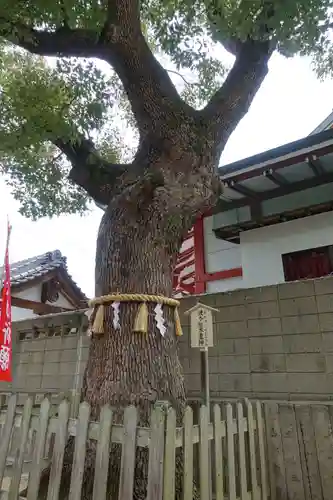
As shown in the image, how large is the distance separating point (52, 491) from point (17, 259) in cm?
1480

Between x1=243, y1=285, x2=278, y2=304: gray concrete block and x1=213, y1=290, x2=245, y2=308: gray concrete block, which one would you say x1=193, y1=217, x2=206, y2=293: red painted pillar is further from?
x1=243, y1=285, x2=278, y2=304: gray concrete block

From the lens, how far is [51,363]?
5.70 meters

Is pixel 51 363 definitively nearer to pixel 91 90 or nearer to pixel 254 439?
pixel 254 439

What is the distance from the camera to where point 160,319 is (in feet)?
9.93

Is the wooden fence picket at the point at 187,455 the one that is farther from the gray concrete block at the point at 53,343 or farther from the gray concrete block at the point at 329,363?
the gray concrete block at the point at 53,343

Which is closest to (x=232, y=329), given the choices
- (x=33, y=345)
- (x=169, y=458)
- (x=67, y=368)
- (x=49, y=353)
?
(x=169, y=458)

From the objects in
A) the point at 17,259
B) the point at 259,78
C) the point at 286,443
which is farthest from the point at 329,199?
the point at 17,259

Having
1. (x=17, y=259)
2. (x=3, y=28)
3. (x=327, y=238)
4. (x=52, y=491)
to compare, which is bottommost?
(x=52, y=491)

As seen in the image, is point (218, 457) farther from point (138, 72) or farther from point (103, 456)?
point (138, 72)

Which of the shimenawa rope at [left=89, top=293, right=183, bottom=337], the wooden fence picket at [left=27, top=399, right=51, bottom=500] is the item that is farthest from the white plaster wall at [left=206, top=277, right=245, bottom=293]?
the wooden fence picket at [left=27, top=399, right=51, bottom=500]

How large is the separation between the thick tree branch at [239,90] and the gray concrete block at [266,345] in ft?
7.54

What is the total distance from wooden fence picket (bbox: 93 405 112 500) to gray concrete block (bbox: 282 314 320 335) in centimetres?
249

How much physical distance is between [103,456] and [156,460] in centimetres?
33

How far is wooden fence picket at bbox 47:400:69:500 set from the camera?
215 centimetres
